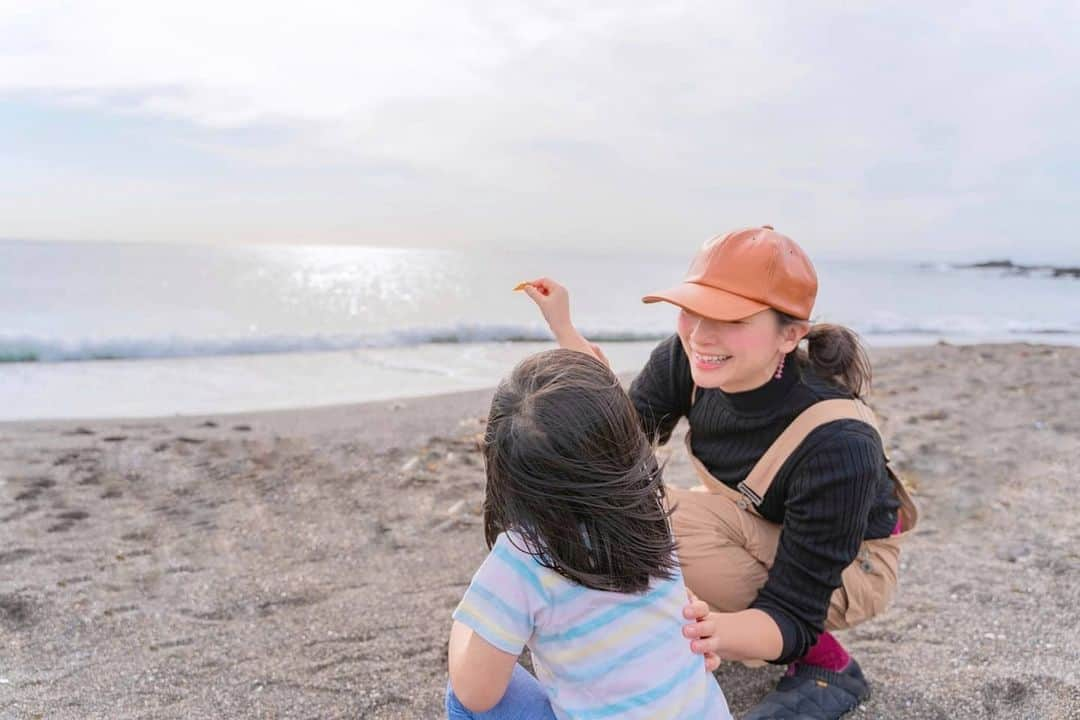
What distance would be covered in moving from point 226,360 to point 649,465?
991 cm

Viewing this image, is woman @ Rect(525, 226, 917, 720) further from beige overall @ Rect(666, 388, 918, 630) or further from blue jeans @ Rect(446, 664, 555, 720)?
blue jeans @ Rect(446, 664, 555, 720)

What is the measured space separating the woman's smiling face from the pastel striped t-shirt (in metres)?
0.79

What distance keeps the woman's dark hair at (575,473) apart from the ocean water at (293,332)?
20.0 feet

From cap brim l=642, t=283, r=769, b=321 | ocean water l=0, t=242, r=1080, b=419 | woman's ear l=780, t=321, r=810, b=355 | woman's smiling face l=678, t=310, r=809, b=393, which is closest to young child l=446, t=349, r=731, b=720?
cap brim l=642, t=283, r=769, b=321

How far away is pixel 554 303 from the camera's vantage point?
2359 mm

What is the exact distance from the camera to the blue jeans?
159 centimetres

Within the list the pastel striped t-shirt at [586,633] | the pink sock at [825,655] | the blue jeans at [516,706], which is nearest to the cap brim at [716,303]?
the pastel striped t-shirt at [586,633]

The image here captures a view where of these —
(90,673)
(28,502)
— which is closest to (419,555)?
(90,673)

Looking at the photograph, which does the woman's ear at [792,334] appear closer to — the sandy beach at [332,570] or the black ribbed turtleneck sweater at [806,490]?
the black ribbed turtleneck sweater at [806,490]

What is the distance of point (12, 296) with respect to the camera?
16.2 meters

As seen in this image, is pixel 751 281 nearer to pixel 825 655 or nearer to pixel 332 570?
pixel 825 655

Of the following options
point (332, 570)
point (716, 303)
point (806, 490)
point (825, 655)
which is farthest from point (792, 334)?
point (332, 570)

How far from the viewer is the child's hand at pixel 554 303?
2.36m

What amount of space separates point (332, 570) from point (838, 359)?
2.28 m
